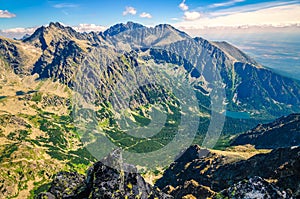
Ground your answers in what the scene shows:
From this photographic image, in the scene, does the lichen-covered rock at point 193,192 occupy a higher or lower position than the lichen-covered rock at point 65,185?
lower

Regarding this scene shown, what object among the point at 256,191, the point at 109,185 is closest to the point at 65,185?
the point at 109,185

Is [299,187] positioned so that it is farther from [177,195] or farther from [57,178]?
[177,195]

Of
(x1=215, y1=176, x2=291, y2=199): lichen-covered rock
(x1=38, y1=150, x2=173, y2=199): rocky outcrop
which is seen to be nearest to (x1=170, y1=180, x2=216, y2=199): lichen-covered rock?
(x1=38, y1=150, x2=173, y2=199): rocky outcrop

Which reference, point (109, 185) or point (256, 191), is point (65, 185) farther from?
point (256, 191)

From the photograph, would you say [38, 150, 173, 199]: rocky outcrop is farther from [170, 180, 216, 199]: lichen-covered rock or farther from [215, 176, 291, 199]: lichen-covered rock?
[170, 180, 216, 199]: lichen-covered rock

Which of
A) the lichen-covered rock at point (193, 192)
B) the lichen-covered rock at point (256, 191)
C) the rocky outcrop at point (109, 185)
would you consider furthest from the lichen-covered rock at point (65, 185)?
the lichen-covered rock at point (193, 192)

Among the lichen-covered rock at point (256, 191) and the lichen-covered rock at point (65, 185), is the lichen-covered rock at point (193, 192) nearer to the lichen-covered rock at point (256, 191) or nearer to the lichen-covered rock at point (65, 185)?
the lichen-covered rock at point (65, 185)

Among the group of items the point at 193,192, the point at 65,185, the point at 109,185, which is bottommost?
the point at 193,192

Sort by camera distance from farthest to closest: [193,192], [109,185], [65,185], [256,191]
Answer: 1. [193,192]
2. [65,185]
3. [109,185]
4. [256,191]

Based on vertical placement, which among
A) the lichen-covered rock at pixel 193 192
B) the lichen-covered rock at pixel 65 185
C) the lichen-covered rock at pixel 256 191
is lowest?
the lichen-covered rock at pixel 193 192
